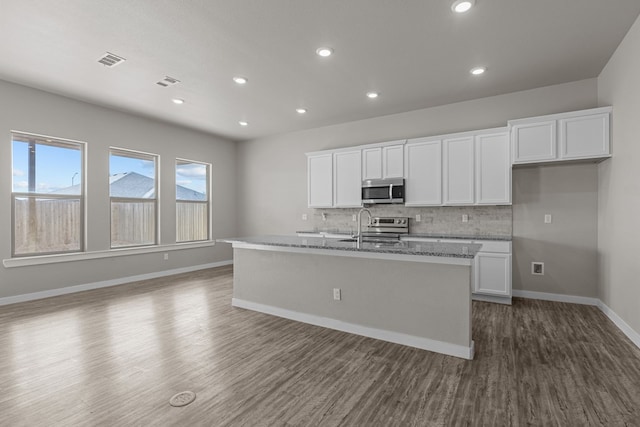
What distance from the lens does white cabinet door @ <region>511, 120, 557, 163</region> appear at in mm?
3863

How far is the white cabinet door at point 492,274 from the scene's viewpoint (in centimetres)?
407

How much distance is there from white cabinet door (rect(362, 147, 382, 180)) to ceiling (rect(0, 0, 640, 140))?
0.85 metres

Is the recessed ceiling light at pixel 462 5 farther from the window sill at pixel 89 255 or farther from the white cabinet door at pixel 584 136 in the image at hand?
the window sill at pixel 89 255

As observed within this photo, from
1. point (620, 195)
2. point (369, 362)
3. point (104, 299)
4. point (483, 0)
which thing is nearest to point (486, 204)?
point (620, 195)

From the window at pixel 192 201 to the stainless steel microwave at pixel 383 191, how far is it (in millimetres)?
3716

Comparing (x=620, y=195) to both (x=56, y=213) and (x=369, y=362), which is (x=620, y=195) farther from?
(x=56, y=213)

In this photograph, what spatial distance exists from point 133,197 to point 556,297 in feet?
22.6

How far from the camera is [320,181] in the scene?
595cm

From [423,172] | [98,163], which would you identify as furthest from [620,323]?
[98,163]

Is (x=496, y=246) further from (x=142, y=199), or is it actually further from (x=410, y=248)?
(x=142, y=199)

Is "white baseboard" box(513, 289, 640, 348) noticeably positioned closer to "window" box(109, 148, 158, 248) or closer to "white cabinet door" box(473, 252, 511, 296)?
"white cabinet door" box(473, 252, 511, 296)

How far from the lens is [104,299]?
174 inches

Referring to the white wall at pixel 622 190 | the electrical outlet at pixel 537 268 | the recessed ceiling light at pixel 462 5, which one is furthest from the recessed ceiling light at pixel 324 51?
the electrical outlet at pixel 537 268

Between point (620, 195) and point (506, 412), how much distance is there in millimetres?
2817
